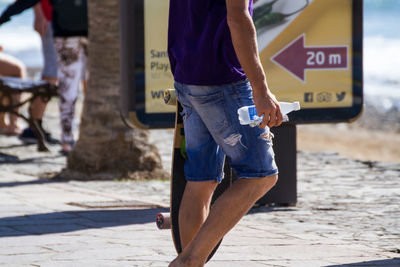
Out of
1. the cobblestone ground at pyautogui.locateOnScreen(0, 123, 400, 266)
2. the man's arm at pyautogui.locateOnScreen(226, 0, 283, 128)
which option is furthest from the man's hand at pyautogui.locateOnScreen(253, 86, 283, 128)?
the cobblestone ground at pyautogui.locateOnScreen(0, 123, 400, 266)

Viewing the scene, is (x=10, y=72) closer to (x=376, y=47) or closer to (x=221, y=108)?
(x=221, y=108)

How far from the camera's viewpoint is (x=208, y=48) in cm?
365

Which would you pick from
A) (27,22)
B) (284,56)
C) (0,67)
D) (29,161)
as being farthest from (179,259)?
(27,22)

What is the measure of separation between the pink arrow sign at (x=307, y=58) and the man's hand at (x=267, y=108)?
3.14 metres

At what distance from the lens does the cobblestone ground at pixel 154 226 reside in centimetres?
473

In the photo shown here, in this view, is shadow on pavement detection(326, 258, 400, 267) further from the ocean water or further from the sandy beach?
the ocean water

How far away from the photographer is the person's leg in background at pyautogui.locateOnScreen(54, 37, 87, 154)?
10.0 meters

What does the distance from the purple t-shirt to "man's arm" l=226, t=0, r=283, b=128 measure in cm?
13

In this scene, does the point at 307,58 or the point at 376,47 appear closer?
the point at 307,58

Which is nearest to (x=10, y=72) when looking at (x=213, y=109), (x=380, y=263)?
(x=380, y=263)

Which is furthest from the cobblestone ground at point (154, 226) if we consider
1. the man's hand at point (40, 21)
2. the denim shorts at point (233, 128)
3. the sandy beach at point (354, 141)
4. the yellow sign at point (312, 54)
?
the sandy beach at point (354, 141)

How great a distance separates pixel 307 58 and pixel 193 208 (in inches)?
120

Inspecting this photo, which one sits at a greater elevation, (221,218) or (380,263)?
(221,218)

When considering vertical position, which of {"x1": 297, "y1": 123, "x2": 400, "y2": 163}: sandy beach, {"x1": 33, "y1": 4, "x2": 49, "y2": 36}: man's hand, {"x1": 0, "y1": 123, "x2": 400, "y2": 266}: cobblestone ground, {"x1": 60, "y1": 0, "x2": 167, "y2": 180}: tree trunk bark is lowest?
{"x1": 297, "y1": 123, "x2": 400, "y2": 163}: sandy beach
